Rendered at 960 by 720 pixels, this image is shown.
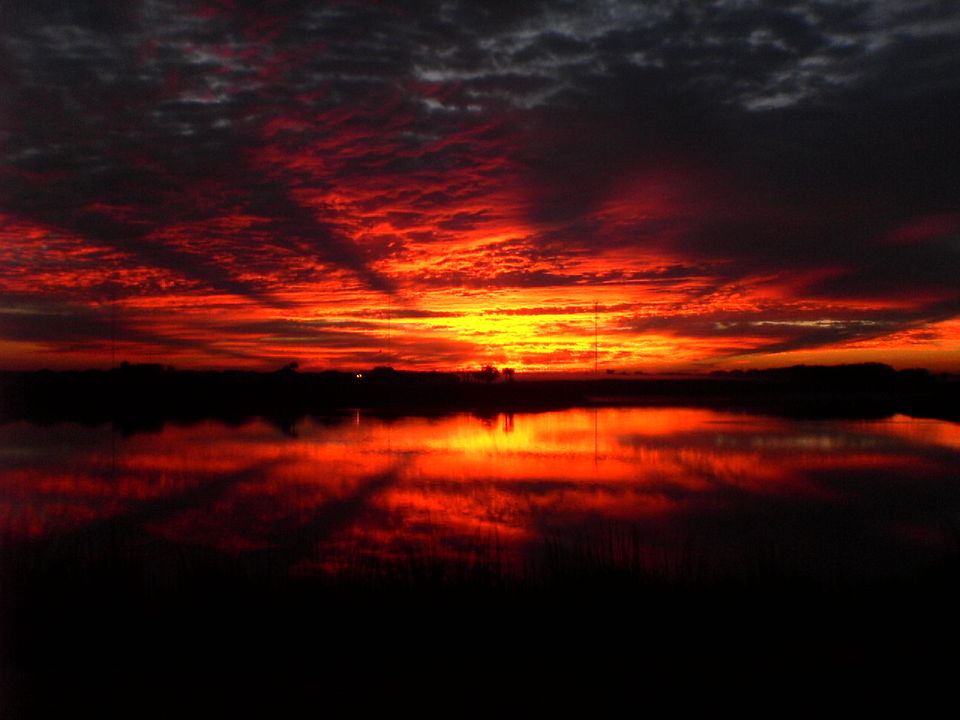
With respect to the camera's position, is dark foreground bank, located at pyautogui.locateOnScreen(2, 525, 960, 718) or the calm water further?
the calm water

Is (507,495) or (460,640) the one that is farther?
(507,495)

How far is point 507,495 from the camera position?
1625cm

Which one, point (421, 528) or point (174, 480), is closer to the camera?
point (421, 528)

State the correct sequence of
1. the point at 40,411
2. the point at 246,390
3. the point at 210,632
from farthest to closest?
1. the point at 246,390
2. the point at 40,411
3. the point at 210,632

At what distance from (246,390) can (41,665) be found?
47620 millimetres

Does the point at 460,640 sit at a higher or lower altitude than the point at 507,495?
lower

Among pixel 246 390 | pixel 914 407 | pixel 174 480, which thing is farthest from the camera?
pixel 246 390

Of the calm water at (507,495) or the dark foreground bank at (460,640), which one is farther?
the calm water at (507,495)

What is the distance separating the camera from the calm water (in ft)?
39.8

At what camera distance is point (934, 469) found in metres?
20.2

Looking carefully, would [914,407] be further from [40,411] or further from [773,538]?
[40,411]

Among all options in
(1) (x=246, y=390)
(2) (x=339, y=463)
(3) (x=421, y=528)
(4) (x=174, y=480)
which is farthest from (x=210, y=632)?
(1) (x=246, y=390)

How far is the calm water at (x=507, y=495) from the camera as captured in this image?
12.1 meters

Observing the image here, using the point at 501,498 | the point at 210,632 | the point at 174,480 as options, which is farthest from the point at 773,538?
the point at 174,480
